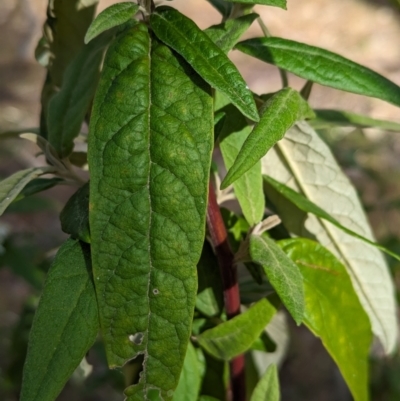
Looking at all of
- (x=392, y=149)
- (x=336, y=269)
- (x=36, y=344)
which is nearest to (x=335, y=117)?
(x=336, y=269)

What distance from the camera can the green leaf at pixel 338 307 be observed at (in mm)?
581

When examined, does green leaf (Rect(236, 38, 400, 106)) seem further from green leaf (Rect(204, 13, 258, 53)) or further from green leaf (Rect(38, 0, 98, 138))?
green leaf (Rect(38, 0, 98, 138))

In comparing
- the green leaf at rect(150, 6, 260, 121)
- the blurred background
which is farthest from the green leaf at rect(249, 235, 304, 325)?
the blurred background

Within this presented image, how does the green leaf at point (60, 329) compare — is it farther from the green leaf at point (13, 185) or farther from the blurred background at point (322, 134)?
the blurred background at point (322, 134)

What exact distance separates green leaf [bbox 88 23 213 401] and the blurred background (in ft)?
1.07

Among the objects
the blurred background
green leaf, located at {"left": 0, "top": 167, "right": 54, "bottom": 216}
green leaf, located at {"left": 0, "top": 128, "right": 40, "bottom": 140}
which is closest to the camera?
green leaf, located at {"left": 0, "top": 167, "right": 54, "bottom": 216}

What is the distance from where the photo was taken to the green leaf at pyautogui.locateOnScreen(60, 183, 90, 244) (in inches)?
19.8

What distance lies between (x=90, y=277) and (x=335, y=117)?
1.20ft

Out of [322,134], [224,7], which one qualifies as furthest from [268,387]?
[322,134]

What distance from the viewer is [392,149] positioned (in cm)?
295

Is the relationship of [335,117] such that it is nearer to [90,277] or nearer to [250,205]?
[250,205]

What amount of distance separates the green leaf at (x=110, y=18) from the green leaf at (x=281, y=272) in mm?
230

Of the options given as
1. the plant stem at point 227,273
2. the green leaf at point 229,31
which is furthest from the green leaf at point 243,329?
the green leaf at point 229,31

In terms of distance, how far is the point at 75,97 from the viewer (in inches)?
24.8
